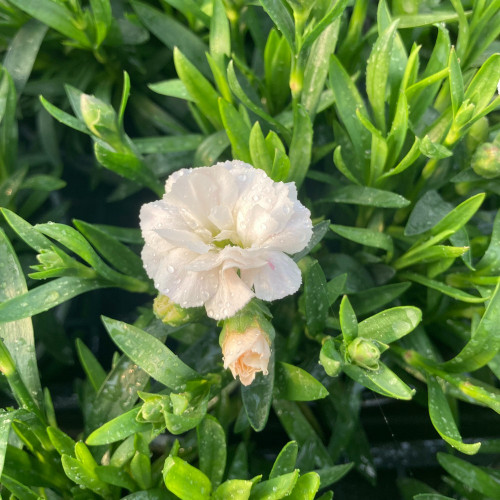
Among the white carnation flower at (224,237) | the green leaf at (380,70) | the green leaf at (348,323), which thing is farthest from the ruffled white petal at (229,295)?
the green leaf at (380,70)

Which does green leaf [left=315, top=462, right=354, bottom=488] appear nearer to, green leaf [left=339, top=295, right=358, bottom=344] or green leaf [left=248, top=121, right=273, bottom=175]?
green leaf [left=339, top=295, right=358, bottom=344]

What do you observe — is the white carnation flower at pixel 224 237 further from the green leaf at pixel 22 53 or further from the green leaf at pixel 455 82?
the green leaf at pixel 22 53

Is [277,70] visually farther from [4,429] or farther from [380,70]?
[4,429]

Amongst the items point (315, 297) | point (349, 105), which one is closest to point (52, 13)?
point (349, 105)

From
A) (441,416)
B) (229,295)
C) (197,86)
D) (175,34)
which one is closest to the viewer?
(229,295)

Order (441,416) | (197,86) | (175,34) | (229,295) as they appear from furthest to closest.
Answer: (175,34)
(197,86)
(441,416)
(229,295)

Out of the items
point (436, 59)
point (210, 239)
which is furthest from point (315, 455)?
point (436, 59)

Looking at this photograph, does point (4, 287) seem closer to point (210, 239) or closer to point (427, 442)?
point (210, 239)
